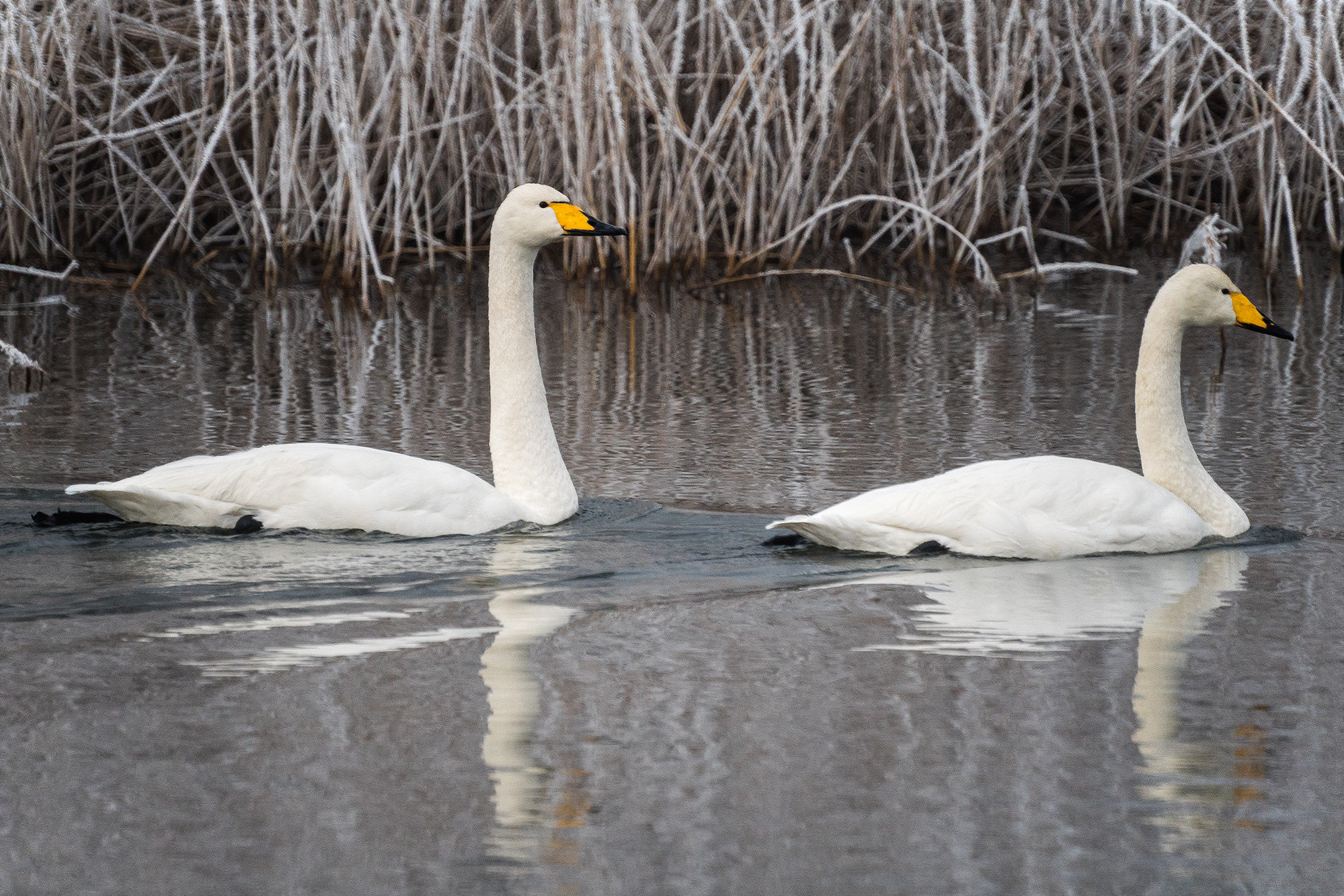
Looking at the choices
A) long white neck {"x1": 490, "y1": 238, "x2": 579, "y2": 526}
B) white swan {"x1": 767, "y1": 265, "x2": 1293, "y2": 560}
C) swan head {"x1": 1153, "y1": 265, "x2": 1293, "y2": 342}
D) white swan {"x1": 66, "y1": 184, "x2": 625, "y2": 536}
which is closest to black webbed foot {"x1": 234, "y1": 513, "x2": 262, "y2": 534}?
white swan {"x1": 66, "y1": 184, "x2": 625, "y2": 536}

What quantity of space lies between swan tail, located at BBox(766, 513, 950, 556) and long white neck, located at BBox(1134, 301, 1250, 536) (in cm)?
94

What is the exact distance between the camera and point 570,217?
22.0 ft

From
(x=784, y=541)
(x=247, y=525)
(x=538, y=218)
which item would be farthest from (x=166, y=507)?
(x=784, y=541)

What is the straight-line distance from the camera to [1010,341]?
10.5 meters

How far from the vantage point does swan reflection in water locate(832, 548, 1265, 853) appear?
136 inches

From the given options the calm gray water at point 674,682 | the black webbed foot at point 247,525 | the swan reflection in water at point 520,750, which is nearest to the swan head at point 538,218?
the calm gray water at point 674,682

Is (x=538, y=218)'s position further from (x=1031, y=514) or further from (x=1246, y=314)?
(x=1246, y=314)

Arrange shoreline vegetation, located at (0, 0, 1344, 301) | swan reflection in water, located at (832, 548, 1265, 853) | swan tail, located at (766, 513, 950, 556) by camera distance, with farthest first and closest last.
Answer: shoreline vegetation, located at (0, 0, 1344, 301), swan tail, located at (766, 513, 950, 556), swan reflection in water, located at (832, 548, 1265, 853)

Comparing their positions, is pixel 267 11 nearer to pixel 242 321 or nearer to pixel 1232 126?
pixel 242 321

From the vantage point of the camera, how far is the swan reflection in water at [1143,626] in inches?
136

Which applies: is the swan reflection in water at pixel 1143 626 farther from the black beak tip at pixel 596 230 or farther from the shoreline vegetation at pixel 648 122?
the shoreline vegetation at pixel 648 122

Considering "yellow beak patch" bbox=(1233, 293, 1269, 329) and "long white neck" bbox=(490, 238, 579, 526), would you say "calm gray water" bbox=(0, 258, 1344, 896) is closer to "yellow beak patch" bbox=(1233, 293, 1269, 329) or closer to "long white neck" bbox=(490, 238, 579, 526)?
"long white neck" bbox=(490, 238, 579, 526)

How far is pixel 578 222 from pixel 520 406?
0.67 m

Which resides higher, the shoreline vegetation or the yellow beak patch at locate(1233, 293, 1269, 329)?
the shoreline vegetation
